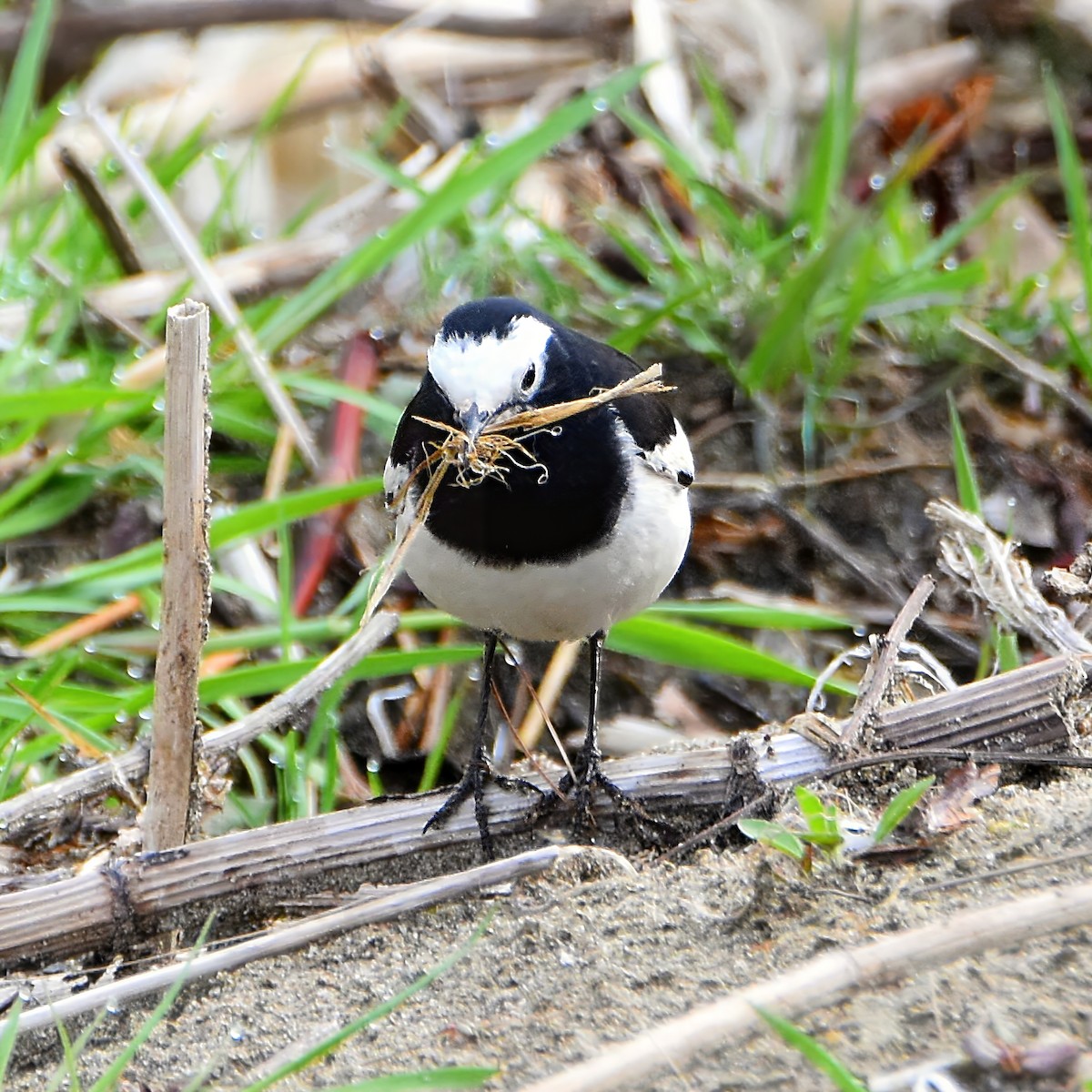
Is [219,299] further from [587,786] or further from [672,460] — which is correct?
[587,786]

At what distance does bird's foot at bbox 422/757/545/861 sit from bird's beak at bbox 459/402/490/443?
0.60 m

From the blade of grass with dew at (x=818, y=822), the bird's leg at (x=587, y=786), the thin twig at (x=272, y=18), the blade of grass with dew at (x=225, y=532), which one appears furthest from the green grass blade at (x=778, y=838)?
the thin twig at (x=272, y=18)

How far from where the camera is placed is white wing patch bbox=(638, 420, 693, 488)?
2.92 m

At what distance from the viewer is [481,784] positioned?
111 inches

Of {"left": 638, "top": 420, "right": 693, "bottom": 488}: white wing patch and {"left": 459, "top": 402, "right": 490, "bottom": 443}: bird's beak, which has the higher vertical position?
{"left": 459, "top": 402, "right": 490, "bottom": 443}: bird's beak

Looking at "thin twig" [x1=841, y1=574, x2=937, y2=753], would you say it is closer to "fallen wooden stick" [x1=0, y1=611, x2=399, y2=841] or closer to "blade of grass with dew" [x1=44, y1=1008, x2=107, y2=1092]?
"fallen wooden stick" [x1=0, y1=611, x2=399, y2=841]

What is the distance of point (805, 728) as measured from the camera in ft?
8.25

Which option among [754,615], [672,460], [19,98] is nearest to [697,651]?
[754,615]

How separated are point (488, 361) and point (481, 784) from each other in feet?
2.45

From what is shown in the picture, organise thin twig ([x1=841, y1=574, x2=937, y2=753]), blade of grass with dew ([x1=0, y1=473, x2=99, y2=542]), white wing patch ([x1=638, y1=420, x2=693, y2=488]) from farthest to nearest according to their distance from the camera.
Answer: blade of grass with dew ([x1=0, y1=473, x2=99, y2=542]) → white wing patch ([x1=638, y1=420, x2=693, y2=488]) → thin twig ([x1=841, y1=574, x2=937, y2=753])

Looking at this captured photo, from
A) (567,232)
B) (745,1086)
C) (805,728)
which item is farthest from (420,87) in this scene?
(745,1086)

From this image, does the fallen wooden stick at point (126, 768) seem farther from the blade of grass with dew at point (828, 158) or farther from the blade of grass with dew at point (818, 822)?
the blade of grass with dew at point (828, 158)

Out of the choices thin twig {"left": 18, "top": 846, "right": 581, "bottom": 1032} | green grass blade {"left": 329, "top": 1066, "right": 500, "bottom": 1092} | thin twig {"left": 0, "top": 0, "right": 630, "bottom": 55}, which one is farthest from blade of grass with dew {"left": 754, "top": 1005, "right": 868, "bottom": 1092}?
thin twig {"left": 0, "top": 0, "right": 630, "bottom": 55}

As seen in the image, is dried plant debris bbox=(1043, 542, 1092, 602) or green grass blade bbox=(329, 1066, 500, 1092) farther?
dried plant debris bbox=(1043, 542, 1092, 602)
